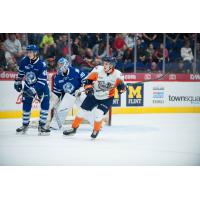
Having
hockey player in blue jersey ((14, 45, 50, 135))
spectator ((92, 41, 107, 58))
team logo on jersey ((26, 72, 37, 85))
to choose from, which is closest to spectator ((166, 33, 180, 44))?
spectator ((92, 41, 107, 58))

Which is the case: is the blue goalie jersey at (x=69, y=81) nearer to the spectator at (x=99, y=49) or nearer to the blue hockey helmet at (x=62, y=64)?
the blue hockey helmet at (x=62, y=64)

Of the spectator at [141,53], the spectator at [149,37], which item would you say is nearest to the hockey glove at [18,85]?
the spectator at [141,53]

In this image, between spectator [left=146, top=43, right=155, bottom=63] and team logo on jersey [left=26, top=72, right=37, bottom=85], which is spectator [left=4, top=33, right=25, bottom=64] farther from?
spectator [left=146, top=43, right=155, bottom=63]

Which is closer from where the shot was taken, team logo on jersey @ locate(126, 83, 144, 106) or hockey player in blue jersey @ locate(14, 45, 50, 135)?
hockey player in blue jersey @ locate(14, 45, 50, 135)

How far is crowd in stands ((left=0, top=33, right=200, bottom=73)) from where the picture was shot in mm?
4957

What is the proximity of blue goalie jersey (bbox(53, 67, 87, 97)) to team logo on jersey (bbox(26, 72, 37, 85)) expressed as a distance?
0.21 metres

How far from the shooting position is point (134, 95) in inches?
201

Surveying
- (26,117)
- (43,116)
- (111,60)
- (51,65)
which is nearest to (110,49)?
(111,60)

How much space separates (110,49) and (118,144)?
97 centimetres

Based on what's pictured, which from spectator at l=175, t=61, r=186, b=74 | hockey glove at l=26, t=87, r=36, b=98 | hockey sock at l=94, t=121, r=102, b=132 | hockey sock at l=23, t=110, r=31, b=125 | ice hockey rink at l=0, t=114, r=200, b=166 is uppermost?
spectator at l=175, t=61, r=186, b=74

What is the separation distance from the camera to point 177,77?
5.13 metres

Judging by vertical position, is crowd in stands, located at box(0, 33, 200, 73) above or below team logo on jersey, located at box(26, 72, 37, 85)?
above

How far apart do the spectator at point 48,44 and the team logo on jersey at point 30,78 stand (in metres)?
0.26

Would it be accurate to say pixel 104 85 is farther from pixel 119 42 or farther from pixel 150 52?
pixel 150 52
